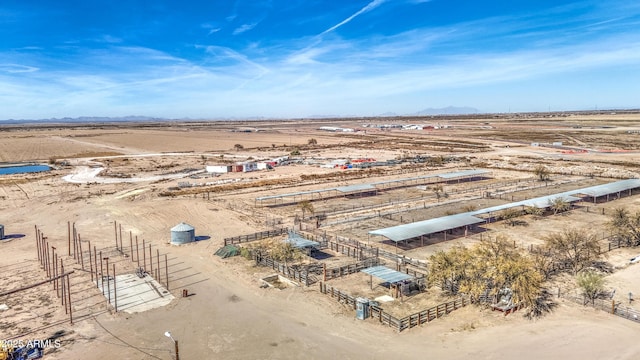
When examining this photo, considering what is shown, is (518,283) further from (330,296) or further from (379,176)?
(379,176)

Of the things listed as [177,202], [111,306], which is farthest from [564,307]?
[177,202]

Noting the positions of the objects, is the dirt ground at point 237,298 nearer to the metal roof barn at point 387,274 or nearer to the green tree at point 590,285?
the metal roof barn at point 387,274

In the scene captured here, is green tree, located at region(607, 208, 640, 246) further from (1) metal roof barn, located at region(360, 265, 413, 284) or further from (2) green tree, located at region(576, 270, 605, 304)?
(1) metal roof barn, located at region(360, 265, 413, 284)

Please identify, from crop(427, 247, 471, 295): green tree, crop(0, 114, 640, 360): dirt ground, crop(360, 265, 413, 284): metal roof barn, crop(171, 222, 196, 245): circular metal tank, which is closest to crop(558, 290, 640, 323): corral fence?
crop(0, 114, 640, 360): dirt ground

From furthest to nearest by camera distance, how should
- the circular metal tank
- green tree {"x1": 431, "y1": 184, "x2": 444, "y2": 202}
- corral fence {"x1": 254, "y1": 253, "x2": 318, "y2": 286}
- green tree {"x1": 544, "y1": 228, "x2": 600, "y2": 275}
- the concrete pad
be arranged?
1. green tree {"x1": 431, "y1": 184, "x2": 444, "y2": 202}
2. the circular metal tank
3. green tree {"x1": 544, "y1": 228, "x2": 600, "y2": 275}
4. corral fence {"x1": 254, "y1": 253, "x2": 318, "y2": 286}
5. the concrete pad

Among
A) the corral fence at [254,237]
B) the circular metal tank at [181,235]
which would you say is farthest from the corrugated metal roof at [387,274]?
the circular metal tank at [181,235]

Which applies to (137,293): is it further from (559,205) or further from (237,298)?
(559,205)
